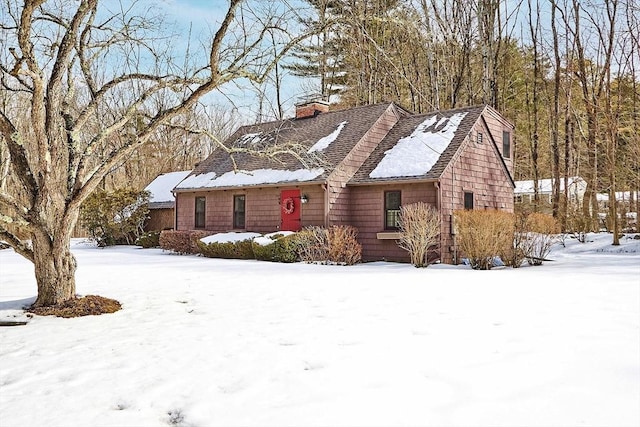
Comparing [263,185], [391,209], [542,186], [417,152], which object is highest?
[542,186]

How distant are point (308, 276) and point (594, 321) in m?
6.03

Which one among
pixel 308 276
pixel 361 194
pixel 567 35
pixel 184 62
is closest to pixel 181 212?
pixel 361 194

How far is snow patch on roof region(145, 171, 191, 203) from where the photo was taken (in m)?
25.6

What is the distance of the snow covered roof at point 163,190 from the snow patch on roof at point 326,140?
354 inches

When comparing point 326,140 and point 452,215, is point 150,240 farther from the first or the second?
point 452,215

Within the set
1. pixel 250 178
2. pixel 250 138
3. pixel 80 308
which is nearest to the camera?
pixel 80 308

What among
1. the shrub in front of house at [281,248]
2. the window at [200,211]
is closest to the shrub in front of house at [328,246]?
the shrub in front of house at [281,248]

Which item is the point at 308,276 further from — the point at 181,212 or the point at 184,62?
the point at 181,212

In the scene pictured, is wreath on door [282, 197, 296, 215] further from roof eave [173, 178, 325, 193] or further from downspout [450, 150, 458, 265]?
downspout [450, 150, 458, 265]

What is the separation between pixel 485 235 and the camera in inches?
503

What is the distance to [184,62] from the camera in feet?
25.4

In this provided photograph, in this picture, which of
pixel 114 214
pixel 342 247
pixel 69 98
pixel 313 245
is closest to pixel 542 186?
pixel 342 247

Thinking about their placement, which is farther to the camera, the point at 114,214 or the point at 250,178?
the point at 114,214

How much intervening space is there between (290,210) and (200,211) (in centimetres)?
565
